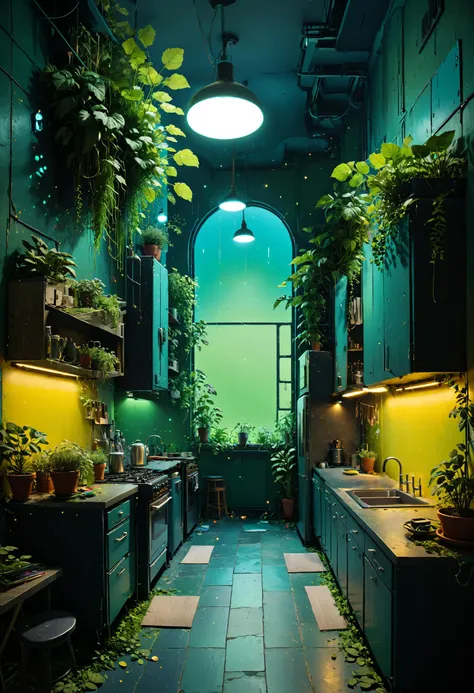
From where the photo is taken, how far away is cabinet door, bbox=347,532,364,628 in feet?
11.7

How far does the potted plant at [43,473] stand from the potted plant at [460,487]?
8.13ft

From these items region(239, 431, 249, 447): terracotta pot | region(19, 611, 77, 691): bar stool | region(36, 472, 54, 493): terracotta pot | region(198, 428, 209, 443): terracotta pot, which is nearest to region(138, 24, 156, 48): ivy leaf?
region(36, 472, 54, 493): terracotta pot

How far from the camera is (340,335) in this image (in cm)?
622

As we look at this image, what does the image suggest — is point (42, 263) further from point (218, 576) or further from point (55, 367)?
point (218, 576)

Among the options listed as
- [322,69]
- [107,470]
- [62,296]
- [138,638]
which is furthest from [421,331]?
[322,69]

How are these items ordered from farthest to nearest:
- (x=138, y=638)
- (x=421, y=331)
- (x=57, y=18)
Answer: (x=57, y=18)
(x=138, y=638)
(x=421, y=331)

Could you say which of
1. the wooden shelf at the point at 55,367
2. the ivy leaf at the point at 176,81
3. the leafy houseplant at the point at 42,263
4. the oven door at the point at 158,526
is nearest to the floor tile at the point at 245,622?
the oven door at the point at 158,526

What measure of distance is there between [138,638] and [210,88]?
11.6 feet

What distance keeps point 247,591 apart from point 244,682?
1.63 m

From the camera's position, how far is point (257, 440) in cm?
816

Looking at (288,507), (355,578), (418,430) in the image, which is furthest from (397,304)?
(288,507)

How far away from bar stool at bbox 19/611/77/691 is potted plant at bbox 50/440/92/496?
0.79 m

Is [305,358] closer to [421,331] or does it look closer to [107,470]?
[107,470]

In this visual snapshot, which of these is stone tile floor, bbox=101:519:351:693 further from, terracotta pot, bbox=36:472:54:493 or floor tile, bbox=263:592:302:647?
terracotta pot, bbox=36:472:54:493
